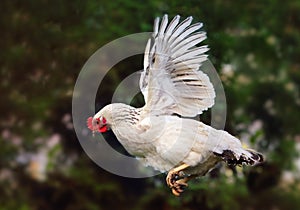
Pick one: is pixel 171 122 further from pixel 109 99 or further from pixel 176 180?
pixel 109 99

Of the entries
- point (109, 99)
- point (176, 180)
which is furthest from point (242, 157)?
point (109, 99)

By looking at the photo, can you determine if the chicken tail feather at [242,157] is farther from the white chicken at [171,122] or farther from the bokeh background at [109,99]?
the bokeh background at [109,99]

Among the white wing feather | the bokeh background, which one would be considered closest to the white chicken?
the white wing feather

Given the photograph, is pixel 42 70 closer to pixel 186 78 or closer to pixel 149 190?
pixel 149 190

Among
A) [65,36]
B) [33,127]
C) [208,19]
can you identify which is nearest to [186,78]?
[208,19]

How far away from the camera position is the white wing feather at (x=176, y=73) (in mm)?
1240

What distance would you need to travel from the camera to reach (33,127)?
2.71 metres

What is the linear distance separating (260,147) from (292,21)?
590mm

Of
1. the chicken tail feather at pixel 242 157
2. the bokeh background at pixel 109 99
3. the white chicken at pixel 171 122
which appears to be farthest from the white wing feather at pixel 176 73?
the bokeh background at pixel 109 99

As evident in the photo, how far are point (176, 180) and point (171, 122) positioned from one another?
121 millimetres

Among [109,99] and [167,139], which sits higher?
[109,99]

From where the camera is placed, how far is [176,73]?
4.21ft

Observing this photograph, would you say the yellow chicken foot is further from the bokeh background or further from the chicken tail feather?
the bokeh background

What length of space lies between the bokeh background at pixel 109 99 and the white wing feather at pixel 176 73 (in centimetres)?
103
